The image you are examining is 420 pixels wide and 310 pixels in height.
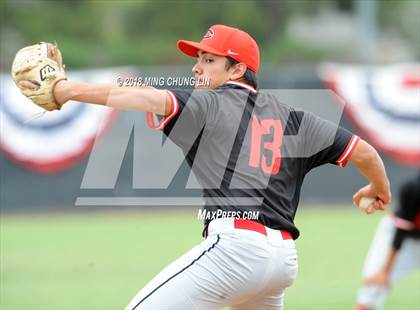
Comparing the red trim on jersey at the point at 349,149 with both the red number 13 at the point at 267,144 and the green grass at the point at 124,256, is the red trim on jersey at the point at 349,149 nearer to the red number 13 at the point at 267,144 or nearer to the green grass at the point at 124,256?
the red number 13 at the point at 267,144

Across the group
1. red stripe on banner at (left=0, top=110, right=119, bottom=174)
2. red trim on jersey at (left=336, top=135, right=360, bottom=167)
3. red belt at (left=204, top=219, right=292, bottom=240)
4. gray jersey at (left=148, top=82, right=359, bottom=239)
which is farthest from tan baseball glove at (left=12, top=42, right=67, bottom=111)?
red stripe on banner at (left=0, top=110, right=119, bottom=174)

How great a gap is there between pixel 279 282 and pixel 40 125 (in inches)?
439

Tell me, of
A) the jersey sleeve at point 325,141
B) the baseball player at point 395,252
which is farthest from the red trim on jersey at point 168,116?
the baseball player at point 395,252

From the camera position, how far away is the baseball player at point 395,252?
21.0 ft

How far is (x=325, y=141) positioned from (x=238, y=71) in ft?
2.12

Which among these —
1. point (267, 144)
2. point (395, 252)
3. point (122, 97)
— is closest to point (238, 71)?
point (267, 144)

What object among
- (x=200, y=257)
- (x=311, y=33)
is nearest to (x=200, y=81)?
(x=200, y=257)

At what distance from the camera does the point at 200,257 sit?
4.45 metres

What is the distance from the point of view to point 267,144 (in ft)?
15.6

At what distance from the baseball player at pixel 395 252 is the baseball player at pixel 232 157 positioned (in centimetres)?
140

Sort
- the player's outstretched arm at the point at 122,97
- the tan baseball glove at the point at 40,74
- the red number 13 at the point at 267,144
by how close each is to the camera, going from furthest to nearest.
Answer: the red number 13 at the point at 267,144, the tan baseball glove at the point at 40,74, the player's outstretched arm at the point at 122,97

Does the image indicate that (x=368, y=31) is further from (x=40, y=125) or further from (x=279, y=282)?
(x=279, y=282)

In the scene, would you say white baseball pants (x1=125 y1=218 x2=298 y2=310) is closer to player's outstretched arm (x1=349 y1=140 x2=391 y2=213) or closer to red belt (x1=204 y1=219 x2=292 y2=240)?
red belt (x1=204 y1=219 x2=292 y2=240)

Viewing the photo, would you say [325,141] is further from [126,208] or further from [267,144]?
[126,208]
